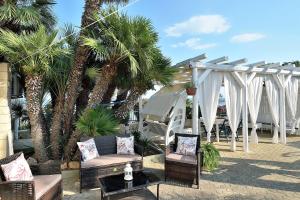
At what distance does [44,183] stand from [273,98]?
9116 mm

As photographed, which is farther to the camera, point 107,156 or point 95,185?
point 107,156

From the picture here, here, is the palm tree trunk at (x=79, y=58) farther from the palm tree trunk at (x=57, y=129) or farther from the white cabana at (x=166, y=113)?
the white cabana at (x=166, y=113)

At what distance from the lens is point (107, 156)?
6012 millimetres

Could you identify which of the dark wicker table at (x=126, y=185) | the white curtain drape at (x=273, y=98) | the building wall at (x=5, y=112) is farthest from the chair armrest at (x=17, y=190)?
the white curtain drape at (x=273, y=98)

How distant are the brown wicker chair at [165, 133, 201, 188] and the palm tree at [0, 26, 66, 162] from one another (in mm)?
3109

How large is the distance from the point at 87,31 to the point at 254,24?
294 inches

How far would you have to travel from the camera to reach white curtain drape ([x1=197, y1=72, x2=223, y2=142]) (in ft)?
27.4

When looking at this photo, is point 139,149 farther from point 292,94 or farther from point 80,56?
point 292,94

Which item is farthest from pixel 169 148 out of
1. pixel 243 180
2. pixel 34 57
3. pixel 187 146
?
pixel 34 57

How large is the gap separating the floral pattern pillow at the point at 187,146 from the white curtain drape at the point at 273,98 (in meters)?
5.49

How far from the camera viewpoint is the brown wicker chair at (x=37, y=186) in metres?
3.71

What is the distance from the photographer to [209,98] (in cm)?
845

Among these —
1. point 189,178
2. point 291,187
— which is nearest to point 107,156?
point 189,178

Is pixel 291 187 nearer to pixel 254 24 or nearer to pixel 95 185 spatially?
pixel 95 185
